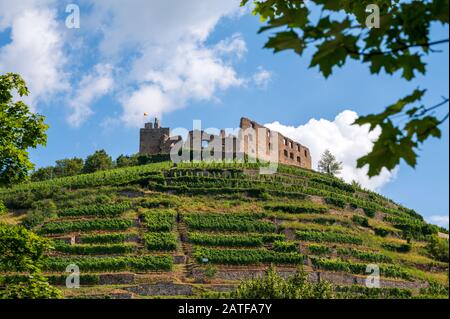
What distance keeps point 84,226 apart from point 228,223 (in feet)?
43.4

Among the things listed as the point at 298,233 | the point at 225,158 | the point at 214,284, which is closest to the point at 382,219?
the point at 298,233

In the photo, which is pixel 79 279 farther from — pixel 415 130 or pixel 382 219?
pixel 415 130

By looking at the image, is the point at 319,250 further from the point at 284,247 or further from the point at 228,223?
the point at 228,223

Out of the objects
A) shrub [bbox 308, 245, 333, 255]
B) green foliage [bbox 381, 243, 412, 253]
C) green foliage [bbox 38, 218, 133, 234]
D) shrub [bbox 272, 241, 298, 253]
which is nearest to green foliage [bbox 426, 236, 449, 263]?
green foliage [bbox 381, 243, 412, 253]

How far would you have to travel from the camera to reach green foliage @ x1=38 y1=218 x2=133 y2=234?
5312 cm

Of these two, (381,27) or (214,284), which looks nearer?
(381,27)

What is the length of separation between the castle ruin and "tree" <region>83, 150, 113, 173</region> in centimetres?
923

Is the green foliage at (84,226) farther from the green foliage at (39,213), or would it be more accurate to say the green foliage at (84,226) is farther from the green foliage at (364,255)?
the green foliage at (364,255)

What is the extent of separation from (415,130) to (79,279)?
43162 millimetres

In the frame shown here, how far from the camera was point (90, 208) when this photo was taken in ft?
190

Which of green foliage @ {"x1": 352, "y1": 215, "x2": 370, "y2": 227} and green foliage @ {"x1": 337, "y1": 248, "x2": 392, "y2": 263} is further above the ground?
green foliage @ {"x1": 352, "y1": 215, "x2": 370, "y2": 227}

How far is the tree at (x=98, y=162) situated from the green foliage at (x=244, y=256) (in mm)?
43396

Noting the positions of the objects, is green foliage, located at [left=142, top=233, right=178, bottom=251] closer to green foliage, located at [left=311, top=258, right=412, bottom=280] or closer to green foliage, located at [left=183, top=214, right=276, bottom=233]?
green foliage, located at [left=183, top=214, right=276, bottom=233]

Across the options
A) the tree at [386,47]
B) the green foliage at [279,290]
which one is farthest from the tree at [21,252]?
the green foliage at [279,290]
